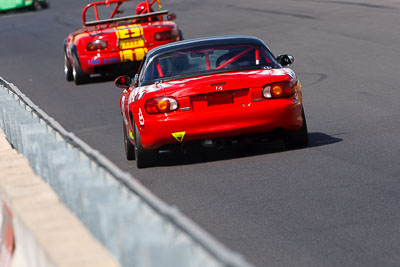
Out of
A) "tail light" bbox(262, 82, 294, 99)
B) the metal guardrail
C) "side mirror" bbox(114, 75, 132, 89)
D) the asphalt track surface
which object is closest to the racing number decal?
the asphalt track surface

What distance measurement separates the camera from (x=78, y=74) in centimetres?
1867

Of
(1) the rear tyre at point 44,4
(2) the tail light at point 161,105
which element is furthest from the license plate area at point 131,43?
(1) the rear tyre at point 44,4

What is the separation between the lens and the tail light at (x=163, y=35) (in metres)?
18.1

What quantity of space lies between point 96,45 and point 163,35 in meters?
1.19

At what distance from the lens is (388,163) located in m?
9.09

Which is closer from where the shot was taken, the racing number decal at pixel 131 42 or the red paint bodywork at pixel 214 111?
the red paint bodywork at pixel 214 111

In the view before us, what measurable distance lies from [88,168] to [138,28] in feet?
44.7

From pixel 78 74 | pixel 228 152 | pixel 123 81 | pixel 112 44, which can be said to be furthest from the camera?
pixel 78 74

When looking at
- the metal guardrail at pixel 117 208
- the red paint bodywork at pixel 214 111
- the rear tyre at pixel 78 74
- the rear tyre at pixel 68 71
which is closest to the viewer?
the metal guardrail at pixel 117 208

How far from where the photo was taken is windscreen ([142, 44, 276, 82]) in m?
10.1

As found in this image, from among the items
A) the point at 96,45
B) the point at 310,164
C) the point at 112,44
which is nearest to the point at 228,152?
the point at 310,164

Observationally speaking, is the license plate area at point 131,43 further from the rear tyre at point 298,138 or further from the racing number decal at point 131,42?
the rear tyre at point 298,138

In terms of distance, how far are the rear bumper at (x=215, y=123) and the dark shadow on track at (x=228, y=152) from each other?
39 cm

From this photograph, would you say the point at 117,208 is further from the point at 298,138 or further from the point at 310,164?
the point at 298,138
